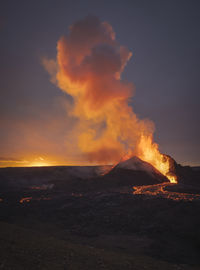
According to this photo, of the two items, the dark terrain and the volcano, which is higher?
the volcano

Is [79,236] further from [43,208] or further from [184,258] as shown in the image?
[43,208]

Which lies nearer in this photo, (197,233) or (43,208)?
(197,233)

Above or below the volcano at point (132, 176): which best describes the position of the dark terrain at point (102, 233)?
below

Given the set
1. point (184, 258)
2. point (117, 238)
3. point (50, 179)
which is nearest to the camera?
point (184, 258)

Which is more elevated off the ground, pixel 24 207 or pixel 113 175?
pixel 113 175

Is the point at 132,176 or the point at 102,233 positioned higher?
the point at 132,176

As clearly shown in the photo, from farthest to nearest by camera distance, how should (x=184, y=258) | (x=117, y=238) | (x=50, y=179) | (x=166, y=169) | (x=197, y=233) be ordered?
1. (x=50, y=179)
2. (x=166, y=169)
3. (x=117, y=238)
4. (x=197, y=233)
5. (x=184, y=258)

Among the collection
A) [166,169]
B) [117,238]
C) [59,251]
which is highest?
[166,169]

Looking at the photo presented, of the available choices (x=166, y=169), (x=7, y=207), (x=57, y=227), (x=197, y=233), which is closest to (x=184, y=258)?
(x=197, y=233)

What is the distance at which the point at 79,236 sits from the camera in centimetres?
2097

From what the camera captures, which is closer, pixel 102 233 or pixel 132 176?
pixel 102 233

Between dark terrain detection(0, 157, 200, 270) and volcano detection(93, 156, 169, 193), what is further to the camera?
volcano detection(93, 156, 169, 193)

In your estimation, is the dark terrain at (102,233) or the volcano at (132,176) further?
the volcano at (132,176)

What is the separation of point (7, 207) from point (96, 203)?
1667 cm
